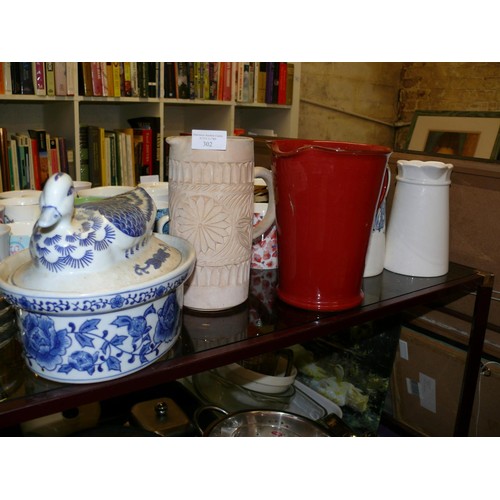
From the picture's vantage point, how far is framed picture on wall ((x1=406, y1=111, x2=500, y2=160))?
277 centimetres

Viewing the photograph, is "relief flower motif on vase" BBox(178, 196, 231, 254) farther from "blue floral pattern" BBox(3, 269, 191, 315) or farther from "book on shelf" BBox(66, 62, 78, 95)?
"book on shelf" BBox(66, 62, 78, 95)

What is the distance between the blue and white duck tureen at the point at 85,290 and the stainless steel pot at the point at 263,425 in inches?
20.5

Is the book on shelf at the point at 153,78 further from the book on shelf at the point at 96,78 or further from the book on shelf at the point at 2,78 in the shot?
the book on shelf at the point at 2,78

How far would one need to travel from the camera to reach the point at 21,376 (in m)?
0.60

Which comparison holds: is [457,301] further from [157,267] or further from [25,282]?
A: [25,282]

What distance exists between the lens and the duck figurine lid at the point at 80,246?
54 centimetres

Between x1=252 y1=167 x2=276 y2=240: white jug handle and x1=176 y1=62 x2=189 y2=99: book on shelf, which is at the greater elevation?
x1=176 y1=62 x2=189 y2=99: book on shelf

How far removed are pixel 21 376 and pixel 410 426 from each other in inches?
45.1

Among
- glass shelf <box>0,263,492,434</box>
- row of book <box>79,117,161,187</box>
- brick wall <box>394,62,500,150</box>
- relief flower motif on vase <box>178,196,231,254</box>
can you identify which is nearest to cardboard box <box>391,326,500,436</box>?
glass shelf <box>0,263,492,434</box>

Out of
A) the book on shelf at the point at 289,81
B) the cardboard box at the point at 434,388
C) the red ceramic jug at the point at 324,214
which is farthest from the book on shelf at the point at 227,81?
the red ceramic jug at the point at 324,214

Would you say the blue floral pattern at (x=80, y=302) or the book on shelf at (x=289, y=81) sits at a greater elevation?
the book on shelf at (x=289, y=81)

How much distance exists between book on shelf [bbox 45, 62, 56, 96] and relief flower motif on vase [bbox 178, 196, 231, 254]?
1726mm

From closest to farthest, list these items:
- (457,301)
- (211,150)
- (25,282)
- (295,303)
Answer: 1. (25,282)
2. (211,150)
3. (295,303)
4. (457,301)

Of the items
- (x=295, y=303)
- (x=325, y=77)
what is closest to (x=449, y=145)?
(x=325, y=77)
